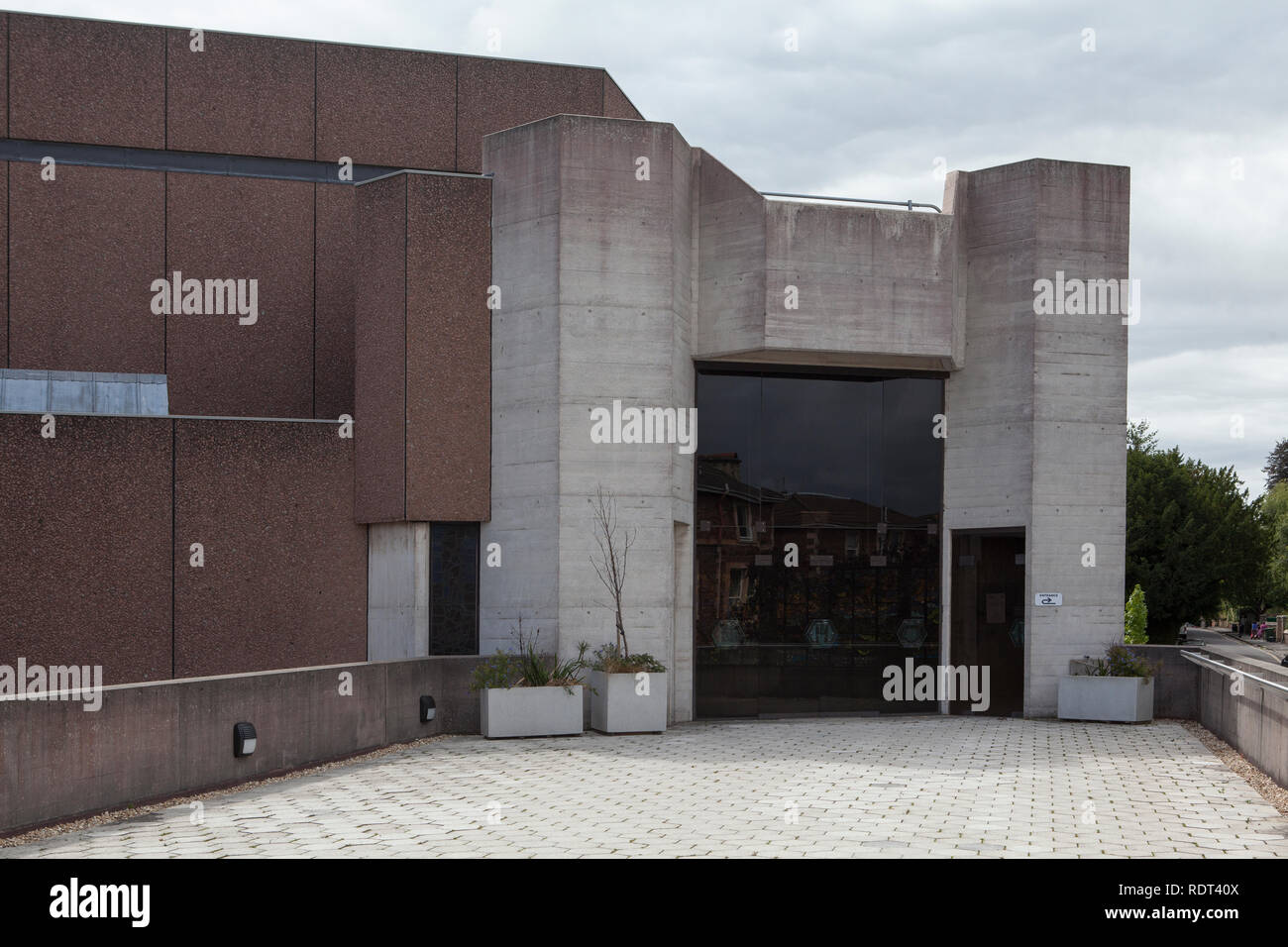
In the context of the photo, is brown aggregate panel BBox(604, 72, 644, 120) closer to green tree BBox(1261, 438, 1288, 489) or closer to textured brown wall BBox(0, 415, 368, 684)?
textured brown wall BBox(0, 415, 368, 684)

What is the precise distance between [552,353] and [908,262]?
580 cm

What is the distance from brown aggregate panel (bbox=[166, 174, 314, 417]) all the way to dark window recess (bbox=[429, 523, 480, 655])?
5314mm

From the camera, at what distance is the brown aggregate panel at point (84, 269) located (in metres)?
22.5

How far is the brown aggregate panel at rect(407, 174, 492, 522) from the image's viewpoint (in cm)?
1917

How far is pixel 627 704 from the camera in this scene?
59.1 ft

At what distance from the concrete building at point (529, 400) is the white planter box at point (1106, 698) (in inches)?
20.2

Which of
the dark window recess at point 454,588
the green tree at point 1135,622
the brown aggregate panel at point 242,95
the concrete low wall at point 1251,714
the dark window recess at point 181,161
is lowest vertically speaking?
the green tree at point 1135,622

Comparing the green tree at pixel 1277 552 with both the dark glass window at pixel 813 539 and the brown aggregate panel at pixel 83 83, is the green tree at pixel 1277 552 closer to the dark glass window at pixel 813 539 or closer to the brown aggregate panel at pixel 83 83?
the dark glass window at pixel 813 539

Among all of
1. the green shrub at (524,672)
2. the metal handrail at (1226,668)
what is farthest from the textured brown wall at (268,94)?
the metal handrail at (1226,668)

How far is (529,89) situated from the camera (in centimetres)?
2542

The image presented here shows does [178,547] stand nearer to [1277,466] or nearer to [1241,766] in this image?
[1241,766]

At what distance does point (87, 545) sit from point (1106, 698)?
48.6 ft

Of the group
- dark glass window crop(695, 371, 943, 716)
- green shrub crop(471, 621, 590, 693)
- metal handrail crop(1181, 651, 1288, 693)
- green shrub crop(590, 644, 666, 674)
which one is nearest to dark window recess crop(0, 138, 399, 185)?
dark glass window crop(695, 371, 943, 716)

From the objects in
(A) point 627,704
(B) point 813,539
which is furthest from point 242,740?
(B) point 813,539
